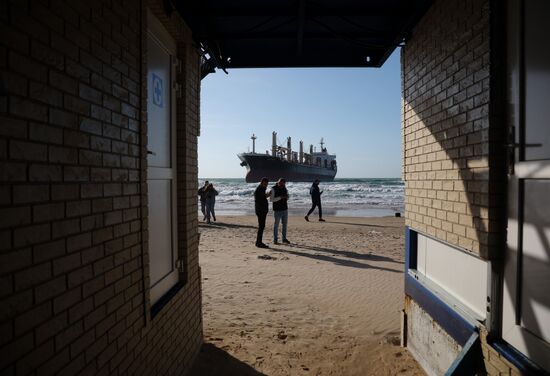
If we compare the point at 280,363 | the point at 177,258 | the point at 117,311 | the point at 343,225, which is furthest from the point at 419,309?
the point at 343,225

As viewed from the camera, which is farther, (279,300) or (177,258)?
(279,300)

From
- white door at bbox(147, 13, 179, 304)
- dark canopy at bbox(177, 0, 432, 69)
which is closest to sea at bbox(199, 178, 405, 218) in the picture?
dark canopy at bbox(177, 0, 432, 69)

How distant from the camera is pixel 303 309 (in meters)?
5.74

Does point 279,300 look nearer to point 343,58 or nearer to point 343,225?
point 343,58

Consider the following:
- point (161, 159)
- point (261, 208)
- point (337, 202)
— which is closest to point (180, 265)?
point (161, 159)

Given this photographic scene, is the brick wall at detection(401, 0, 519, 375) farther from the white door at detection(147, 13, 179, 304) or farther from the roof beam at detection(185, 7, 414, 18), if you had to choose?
the white door at detection(147, 13, 179, 304)

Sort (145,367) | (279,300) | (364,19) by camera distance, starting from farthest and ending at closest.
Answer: (279,300) → (364,19) → (145,367)

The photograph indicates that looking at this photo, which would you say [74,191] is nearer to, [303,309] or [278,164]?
[303,309]

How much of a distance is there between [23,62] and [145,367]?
2176 mm

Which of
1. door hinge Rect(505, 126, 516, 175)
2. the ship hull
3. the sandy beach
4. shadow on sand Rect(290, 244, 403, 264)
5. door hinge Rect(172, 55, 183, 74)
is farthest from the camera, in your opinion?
the ship hull

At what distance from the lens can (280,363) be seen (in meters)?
4.12

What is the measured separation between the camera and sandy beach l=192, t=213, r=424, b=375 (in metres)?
4.13

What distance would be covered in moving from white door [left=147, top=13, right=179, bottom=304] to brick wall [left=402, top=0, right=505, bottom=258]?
8.16 ft

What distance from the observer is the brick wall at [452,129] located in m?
2.68
